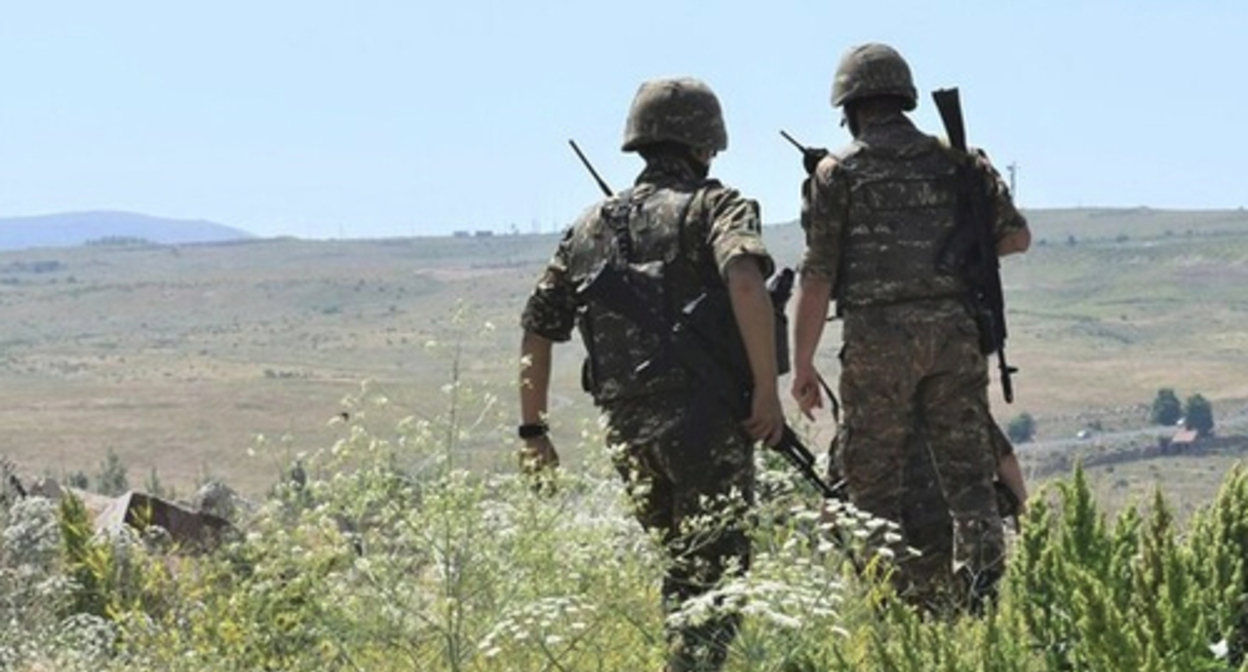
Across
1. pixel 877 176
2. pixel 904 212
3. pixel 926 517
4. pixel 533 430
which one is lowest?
pixel 926 517

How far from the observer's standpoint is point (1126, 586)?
366 cm

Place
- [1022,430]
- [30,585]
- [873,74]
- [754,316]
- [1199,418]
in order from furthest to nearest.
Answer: [1199,418] < [1022,430] < [30,585] < [873,74] < [754,316]

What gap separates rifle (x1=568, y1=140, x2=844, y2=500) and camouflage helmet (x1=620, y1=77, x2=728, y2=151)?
1.35 ft

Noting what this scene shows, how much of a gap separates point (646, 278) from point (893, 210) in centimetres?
113

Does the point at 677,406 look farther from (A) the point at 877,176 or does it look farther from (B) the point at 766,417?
(A) the point at 877,176

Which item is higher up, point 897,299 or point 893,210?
point 893,210

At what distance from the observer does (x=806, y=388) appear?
6.89 meters

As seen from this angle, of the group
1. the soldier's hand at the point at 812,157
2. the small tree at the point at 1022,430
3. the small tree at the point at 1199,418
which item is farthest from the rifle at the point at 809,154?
the small tree at the point at 1199,418

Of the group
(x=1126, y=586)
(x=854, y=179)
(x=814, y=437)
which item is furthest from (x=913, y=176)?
(x=1126, y=586)

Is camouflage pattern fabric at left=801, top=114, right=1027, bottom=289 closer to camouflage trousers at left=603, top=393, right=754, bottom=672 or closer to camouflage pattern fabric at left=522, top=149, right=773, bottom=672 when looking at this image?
camouflage pattern fabric at left=522, top=149, right=773, bottom=672

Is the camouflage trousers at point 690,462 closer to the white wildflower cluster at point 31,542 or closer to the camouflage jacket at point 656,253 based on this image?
the camouflage jacket at point 656,253

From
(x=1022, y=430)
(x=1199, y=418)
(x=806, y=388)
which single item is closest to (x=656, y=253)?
(x=806, y=388)

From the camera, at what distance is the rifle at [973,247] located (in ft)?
22.4

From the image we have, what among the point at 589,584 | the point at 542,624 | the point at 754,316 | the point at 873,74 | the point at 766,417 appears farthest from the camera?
the point at 873,74
